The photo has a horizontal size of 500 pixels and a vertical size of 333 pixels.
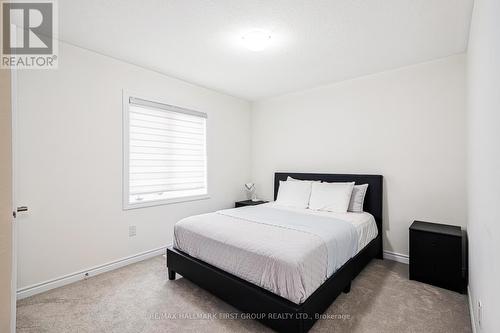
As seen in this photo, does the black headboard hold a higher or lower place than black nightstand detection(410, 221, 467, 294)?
higher

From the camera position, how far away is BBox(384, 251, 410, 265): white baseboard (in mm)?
2977

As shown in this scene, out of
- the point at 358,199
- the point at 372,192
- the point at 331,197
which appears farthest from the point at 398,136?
the point at 331,197

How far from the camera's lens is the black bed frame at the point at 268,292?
62.8 inches

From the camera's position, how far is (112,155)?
2.81 m

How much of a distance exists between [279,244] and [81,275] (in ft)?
7.20

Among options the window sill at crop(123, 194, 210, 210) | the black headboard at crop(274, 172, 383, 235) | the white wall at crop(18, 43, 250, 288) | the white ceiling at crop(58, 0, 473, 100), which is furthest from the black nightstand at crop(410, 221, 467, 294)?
the white wall at crop(18, 43, 250, 288)

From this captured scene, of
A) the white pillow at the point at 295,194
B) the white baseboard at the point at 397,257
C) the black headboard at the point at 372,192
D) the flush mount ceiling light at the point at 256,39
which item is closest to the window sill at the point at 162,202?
the white pillow at the point at 295,194

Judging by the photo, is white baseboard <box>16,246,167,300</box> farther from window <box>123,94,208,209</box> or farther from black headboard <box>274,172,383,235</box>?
black headboard <box>274,172,383,235</box>

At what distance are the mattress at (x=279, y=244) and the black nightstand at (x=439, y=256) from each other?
48 centimetres

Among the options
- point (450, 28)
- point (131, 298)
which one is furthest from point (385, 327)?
point (450, 28)

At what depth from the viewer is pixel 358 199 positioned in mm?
3082

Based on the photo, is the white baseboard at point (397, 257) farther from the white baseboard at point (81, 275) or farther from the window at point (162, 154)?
the white baseboard at point (81, 275)

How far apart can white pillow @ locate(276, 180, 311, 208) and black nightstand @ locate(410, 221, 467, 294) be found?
1.30 metres

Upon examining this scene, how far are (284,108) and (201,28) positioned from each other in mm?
2300
